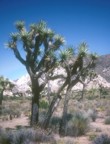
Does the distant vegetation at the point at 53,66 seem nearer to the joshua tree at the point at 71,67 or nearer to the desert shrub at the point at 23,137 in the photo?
the joshua tree at the point at 71,67

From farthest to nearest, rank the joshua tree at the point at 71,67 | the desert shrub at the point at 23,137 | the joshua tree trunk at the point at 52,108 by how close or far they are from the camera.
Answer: the joshua tree trunk at the point at 52,108 → the joshua tree at the point at 71,67 → the desert shrub at the point at 23,137

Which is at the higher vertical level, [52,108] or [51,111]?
[52,108]

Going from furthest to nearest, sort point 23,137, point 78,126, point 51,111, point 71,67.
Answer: point 71,67
point 51,111
point 78,126
point 23,137

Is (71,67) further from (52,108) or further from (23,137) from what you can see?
(23,137)

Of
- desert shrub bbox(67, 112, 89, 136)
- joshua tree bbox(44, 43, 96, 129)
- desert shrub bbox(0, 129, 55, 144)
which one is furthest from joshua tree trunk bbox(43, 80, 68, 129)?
desert shrub bbox(0, 129, 55, 144)

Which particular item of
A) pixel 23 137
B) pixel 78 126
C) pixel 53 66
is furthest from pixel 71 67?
pixel 23 137

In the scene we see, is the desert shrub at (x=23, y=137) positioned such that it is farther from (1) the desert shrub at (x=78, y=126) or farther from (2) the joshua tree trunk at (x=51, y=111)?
(2) the joshua tree trunk at (x=51, y=111)

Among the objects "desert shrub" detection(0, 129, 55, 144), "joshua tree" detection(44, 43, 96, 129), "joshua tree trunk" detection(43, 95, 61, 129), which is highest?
"joshua tree" detection(44, 43, 96, 129)

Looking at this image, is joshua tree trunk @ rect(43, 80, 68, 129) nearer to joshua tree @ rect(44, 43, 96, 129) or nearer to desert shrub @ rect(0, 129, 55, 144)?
joshua tree @ rect(44, 43, 96, 129)

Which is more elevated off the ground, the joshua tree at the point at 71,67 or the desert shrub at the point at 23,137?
the joshua tree at the point at 71,67

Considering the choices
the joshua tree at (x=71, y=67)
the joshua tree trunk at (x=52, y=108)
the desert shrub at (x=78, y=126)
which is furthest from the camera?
the joshua tree trunk at (x=52, y=108)

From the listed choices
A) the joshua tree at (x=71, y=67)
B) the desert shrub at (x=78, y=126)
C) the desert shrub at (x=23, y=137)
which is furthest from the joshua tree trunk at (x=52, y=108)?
the desert shrub at (x=23, y=137)

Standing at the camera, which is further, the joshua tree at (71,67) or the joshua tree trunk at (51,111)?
the joshua tree trunk at (51,111)

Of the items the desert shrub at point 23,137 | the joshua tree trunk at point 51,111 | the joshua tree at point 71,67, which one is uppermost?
the joshua tree at point 71,67
